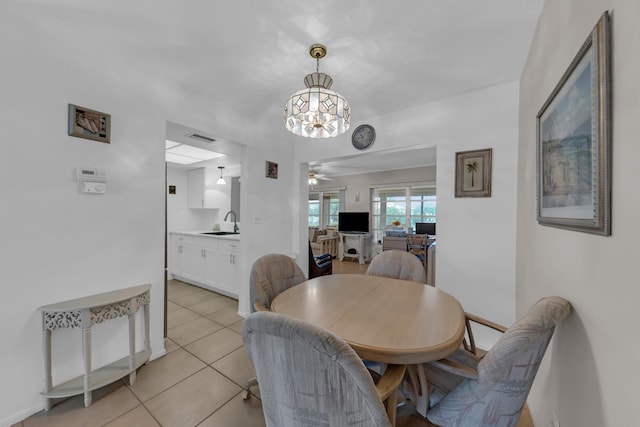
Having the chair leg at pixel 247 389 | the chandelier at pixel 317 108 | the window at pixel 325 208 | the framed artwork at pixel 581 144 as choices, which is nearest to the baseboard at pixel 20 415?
the chair leg at pixel 247 389

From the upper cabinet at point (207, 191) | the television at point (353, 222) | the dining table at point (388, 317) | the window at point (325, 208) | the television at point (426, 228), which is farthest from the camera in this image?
the window at point (325, 208)

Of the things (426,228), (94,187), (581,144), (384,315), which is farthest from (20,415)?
(426,228)

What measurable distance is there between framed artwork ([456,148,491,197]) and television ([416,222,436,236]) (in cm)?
323

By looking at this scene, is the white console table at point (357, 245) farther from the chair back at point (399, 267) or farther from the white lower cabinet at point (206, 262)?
the chair back at point (399, 267)

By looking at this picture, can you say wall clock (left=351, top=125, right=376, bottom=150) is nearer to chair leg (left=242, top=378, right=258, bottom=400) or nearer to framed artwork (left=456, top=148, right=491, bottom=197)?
framed artwork (left=456, top=148, right=491, bottom=197)

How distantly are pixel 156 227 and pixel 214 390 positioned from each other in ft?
4.53

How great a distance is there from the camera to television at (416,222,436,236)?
5.34 metres

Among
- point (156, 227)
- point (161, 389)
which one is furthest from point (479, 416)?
point (156, 227)

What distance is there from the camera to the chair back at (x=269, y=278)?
65.2 inches

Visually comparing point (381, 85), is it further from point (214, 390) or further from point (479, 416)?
point (214, 390)

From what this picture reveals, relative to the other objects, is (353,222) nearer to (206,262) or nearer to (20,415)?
(206,262)

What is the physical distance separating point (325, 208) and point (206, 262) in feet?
14.3

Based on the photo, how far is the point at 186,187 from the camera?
197 inches

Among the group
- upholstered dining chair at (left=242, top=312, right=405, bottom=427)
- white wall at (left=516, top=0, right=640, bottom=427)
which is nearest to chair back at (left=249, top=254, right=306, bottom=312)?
upholstered dining chair at (left=242, top=312, right=405, bottom=427)
